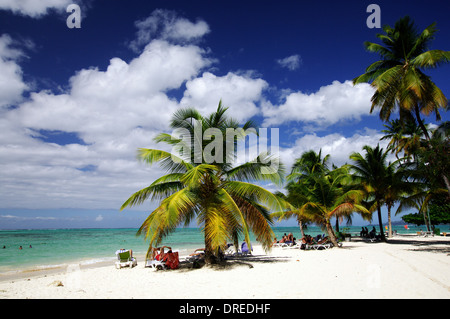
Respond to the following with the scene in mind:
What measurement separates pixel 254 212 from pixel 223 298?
14.2 feet

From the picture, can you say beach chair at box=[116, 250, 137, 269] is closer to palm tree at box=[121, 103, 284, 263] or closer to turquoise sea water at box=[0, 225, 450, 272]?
turquoise sea water at box=[0, 225, 450, 272]

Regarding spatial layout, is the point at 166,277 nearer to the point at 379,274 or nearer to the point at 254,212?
the point at 254,212

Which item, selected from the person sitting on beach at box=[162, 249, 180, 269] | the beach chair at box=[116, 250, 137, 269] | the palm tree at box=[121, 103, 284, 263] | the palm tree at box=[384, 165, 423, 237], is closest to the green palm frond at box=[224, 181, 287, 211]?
the palm tree at box=[121, 103, 284, 263]

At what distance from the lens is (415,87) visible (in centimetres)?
1182

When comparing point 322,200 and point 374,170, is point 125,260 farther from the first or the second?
point 374,170

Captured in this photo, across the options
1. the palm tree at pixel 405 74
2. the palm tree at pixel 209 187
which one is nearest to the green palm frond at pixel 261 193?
the palm tree at pixel 209 187

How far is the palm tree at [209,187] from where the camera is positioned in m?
9.09

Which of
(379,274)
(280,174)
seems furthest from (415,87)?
(379,274)

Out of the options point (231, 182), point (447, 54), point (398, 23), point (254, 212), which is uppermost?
point (398, 23)

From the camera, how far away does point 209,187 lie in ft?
32.3

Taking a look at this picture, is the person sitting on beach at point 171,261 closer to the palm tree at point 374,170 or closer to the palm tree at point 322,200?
the palm tree at point 322,200

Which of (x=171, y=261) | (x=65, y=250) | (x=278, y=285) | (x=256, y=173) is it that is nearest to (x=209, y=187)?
(x=256, y=173)

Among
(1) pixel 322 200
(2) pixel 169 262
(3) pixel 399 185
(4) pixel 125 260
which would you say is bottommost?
(4) pixel 125 260

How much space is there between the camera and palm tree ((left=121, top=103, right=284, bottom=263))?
909cm
